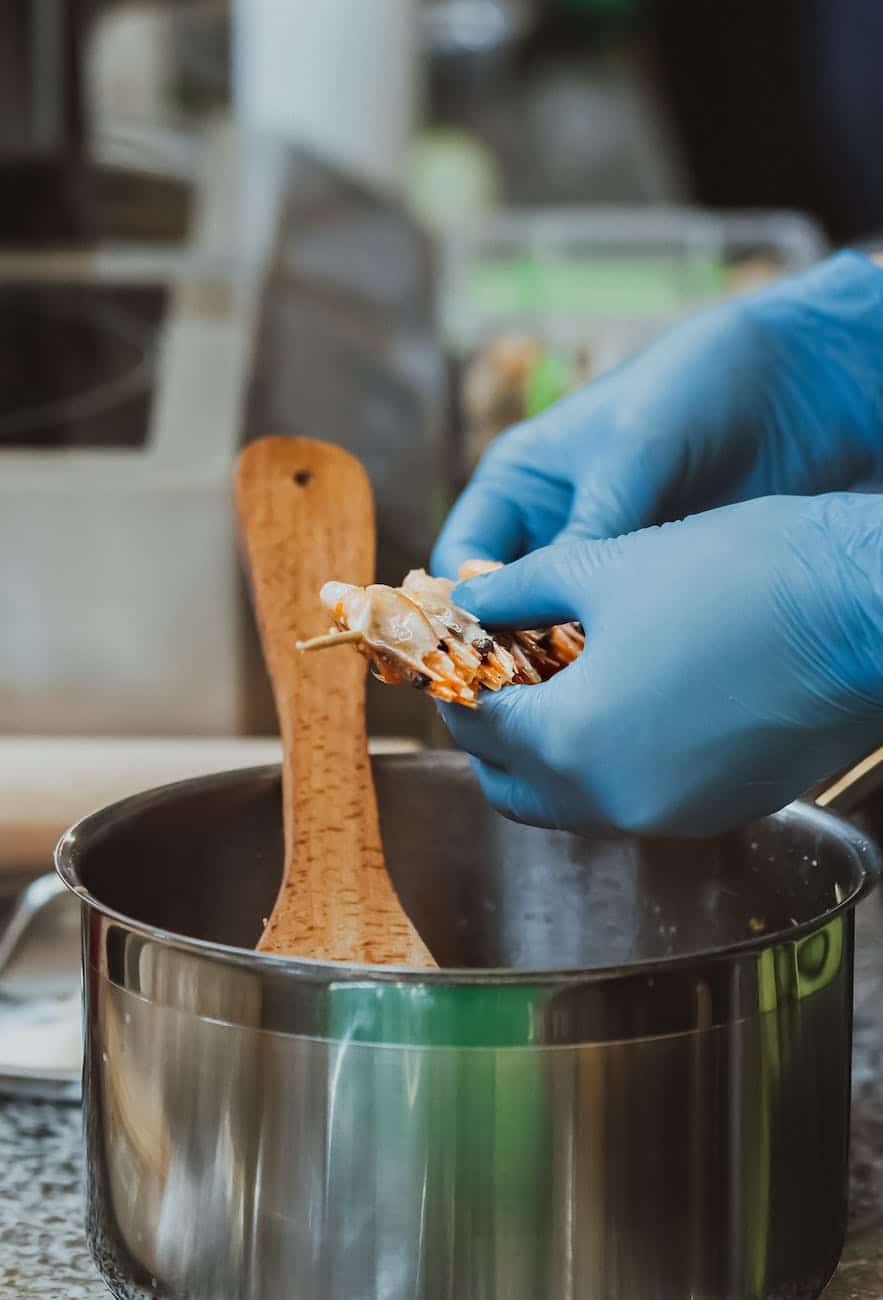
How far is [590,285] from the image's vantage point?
2.58 meters

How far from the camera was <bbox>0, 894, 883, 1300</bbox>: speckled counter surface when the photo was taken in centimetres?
62

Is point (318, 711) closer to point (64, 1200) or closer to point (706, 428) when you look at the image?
point (64, 1200)

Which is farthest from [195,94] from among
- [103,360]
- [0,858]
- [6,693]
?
[0,858]

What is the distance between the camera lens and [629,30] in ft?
19.0

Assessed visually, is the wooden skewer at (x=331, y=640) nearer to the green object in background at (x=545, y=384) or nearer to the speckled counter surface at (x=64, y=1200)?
the speckled counter surface at (x=64, y=1200)

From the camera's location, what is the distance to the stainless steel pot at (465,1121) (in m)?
0.49

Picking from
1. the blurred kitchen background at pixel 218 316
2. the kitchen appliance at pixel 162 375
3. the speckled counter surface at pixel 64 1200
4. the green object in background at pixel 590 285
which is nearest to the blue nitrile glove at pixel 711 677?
the speckled counter surface at pixel 64 1200

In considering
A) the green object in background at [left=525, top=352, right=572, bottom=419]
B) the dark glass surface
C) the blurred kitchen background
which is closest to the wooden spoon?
the blurred kitchen background

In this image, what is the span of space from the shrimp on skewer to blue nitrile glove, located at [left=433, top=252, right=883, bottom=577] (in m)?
0.19

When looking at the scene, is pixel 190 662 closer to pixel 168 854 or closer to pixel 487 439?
pixel 168 854

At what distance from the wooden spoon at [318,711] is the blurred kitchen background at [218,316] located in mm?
404

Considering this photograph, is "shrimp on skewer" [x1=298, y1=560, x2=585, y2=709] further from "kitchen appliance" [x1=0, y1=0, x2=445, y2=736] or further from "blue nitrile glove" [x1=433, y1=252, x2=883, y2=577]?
"kitchen appliance" [x1=0, y1=0, x2=445, y2=736]

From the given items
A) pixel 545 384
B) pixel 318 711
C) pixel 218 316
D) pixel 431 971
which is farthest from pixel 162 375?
pixel 431 971

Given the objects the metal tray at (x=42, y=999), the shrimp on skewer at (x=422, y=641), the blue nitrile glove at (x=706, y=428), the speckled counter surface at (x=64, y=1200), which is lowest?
the speckled counter surface at (x=64, y=1200)
